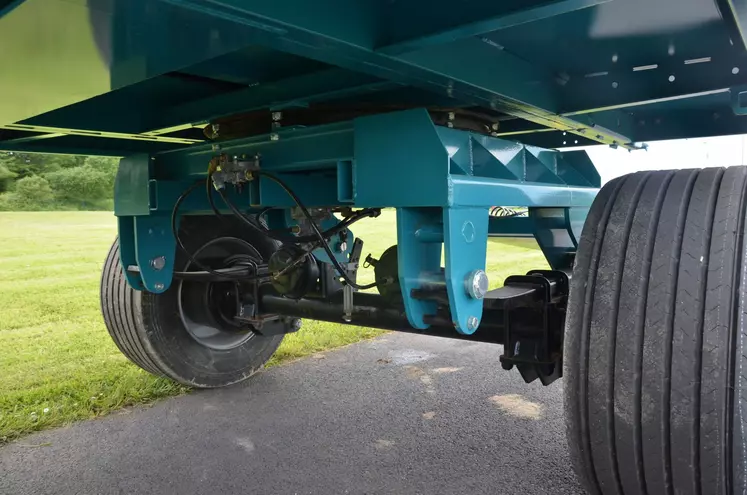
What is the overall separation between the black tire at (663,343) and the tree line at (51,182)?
68.1 feet

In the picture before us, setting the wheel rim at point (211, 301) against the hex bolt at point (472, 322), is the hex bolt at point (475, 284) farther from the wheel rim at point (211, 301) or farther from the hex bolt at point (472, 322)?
the wheel rim at point (211, 301)

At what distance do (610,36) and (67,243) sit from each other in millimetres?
13987

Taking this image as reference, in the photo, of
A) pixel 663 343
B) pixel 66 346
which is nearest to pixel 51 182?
pixel 66 346

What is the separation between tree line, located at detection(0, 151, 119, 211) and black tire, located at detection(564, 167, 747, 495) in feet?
68.1

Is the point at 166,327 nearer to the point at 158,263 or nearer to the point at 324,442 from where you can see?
the point at 158,263

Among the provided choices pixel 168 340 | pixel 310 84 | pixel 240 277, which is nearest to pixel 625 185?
pixel 310 84

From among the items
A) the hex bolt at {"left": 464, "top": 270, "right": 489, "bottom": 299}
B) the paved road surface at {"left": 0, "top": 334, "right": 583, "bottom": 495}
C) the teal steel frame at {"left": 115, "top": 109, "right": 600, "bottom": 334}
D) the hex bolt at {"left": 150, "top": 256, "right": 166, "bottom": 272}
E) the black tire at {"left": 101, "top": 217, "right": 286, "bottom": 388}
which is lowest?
the paved road surface at {"left": 0, "top": 334, "right": 583, "bottom": 495}

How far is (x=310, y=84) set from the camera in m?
2.22

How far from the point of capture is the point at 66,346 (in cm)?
504

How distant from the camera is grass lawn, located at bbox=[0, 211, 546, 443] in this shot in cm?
351

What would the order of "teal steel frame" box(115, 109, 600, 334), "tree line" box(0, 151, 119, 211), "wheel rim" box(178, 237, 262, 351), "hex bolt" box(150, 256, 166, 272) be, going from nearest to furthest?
"teal steel frame" box(115, 109, 600, 334) < "hex bolt" box(150, 256, 166, 272) < "wheel rim" box(178, 237, 262, 351) < "tree line" box(0, 151, 119, 211)

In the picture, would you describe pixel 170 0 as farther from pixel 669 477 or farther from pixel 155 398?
pixel 155 398

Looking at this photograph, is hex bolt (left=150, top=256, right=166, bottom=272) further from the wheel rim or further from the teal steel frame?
the wheel rim

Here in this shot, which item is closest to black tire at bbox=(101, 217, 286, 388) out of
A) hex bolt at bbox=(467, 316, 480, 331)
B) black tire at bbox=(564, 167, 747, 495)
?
hex bolt at bbox=(467, 316, 480, 331)
